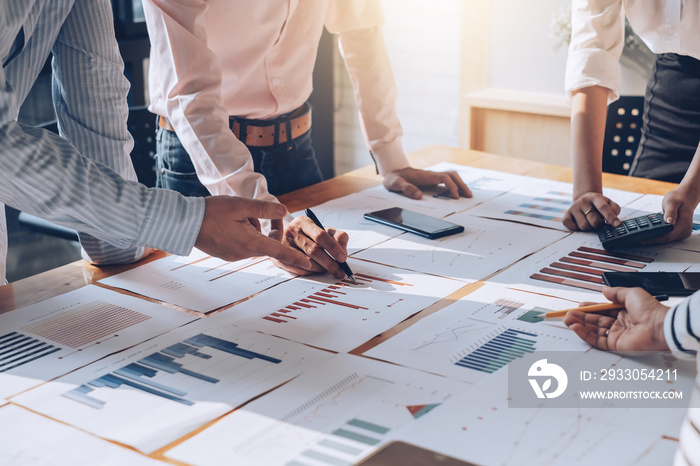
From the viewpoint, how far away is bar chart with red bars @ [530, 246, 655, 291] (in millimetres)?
1238

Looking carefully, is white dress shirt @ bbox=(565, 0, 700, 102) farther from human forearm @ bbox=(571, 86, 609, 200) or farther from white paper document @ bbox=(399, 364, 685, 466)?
white paper document @ bbox=(399, 364, 685, 466)

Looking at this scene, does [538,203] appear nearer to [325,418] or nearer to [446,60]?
[325,418]

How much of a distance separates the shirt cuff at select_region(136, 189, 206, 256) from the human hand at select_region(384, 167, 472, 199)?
71 cm

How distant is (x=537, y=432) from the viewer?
80 centimetres

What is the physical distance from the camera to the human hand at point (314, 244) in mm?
1272

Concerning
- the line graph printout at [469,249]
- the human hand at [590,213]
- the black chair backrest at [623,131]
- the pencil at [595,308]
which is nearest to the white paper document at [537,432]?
the pencil at [595,308]

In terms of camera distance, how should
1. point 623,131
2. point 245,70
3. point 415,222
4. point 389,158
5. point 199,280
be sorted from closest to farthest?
point 199,280, point 415,222, point 245,70, point 389,158, point 623,131

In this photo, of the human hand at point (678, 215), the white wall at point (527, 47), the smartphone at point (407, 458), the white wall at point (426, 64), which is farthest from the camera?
the white wall at point (426, 64)

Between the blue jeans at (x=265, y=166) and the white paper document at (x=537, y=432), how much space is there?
1.02 metres

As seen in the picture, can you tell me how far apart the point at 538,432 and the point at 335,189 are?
43.8 inches

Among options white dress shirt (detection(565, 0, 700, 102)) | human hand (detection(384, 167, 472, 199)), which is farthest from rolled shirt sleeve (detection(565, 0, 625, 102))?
human hand (detection(384, 167, 472, 199))

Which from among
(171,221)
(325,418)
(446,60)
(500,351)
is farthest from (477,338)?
(446,60)

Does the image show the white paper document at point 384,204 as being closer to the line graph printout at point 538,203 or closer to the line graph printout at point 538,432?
the line graph printout at point 538,203

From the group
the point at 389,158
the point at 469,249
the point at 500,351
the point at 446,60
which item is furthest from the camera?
the point at 446,60
